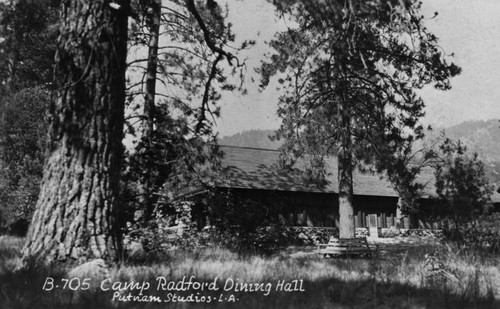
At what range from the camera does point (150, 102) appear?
13055mm

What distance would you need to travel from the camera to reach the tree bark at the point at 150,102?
932 cm

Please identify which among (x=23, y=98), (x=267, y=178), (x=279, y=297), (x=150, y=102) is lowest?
(x=279, y=297)

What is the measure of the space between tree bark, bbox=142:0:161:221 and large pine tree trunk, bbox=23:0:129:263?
3.46 meters

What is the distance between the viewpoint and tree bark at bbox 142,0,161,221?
9321mm

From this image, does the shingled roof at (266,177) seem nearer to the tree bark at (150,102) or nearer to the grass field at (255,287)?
the tree bark at (150,102)

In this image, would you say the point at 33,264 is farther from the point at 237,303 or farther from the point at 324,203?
the point at 324,203

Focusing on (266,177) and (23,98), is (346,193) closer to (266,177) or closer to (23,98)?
(266,177)

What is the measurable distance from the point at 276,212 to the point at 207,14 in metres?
6.31

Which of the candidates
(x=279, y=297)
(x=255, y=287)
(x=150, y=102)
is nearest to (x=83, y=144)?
(x=255, y=287)

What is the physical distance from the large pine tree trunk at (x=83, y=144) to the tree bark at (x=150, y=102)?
3.46 metres

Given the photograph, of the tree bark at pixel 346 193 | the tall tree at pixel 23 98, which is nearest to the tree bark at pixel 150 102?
the tall tree at pixel 23 98

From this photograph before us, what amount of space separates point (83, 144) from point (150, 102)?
8344mm

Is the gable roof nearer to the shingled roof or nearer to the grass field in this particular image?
the shingled roof

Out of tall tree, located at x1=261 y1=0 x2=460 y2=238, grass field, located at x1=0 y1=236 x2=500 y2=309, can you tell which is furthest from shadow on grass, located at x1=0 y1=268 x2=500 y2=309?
tall tree, located at x1=261 y1=0 x2=460 y2=238
